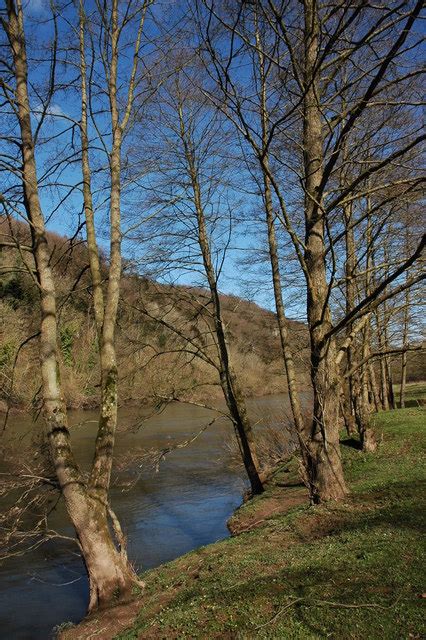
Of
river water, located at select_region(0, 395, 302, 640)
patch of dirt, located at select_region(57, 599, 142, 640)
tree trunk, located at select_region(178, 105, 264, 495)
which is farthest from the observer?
tree trunk, located at select_region(178, 105, 264, 495)

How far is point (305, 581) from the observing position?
13.4ft

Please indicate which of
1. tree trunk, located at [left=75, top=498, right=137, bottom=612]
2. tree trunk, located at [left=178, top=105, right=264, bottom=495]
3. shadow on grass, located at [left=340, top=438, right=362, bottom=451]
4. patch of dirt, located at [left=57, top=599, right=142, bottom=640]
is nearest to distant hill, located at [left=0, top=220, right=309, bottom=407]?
tree trunk, located at [left=178, top=105, right=264, bottom=495]

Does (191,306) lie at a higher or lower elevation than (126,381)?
higher

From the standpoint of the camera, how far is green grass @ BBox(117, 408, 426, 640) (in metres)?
3.43

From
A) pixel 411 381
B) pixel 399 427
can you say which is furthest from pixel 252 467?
pixel 411 381

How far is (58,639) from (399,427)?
920 cm

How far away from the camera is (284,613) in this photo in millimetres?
3654

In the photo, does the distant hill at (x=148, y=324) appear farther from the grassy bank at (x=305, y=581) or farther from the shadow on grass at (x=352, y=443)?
the grassy bank at (x=305, y=581)

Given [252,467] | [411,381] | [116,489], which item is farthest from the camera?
[411,381]

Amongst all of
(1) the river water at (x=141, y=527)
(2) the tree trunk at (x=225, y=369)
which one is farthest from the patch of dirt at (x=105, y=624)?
(2) the tree trunk at (x=225, y=369)

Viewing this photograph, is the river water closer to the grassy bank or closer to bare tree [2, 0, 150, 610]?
bare tree [2, 0, 150, 610]

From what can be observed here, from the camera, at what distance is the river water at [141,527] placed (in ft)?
22.8

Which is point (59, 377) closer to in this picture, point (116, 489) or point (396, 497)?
point (396, 497)

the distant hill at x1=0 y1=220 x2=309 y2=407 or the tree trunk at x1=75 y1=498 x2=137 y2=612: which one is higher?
the distant hill at x1=0 y1=220 x2=309 y2=407
